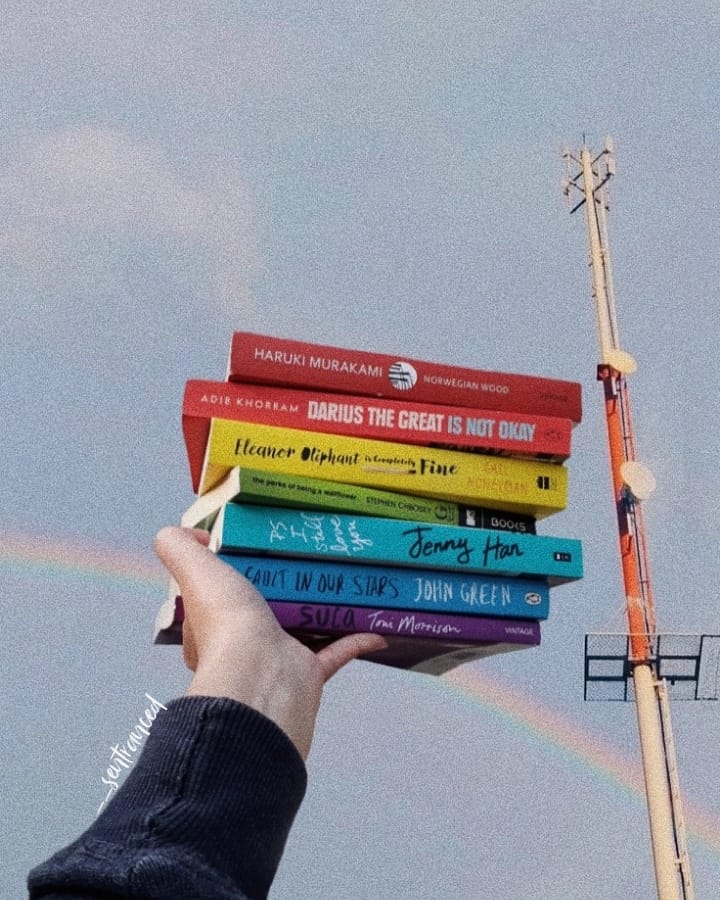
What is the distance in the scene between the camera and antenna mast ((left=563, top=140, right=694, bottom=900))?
816 centimetres

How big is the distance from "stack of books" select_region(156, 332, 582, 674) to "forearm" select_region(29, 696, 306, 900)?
1523 millimetres

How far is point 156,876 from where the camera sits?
0.62m

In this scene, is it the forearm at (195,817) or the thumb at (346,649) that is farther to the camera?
the thumb at (346,649)

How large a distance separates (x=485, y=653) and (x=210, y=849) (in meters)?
2.12

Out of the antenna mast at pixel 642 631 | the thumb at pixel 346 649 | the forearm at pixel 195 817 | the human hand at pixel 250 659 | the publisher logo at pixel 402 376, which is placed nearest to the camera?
the forearm at pixel 195 817

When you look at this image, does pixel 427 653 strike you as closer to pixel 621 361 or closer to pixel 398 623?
pixel 398 623

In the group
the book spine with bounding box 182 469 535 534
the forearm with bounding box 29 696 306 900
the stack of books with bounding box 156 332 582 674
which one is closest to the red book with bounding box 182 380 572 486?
the stack of books with bounding box 156 332 582 674

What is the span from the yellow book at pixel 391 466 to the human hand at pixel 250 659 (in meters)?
1.10

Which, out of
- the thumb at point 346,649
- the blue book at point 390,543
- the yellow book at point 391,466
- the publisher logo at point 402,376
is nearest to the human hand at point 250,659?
the thumb at point 346,649

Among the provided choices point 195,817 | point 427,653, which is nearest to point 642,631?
point 427,653

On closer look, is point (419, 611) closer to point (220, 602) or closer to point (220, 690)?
point (220, 602)

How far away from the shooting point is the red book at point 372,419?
255 cm

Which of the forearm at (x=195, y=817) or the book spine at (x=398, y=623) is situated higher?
the book spine at (x=398, y=623)

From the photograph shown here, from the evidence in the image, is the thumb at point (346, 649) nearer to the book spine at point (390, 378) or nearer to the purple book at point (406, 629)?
the purple book at point (406, 629)
